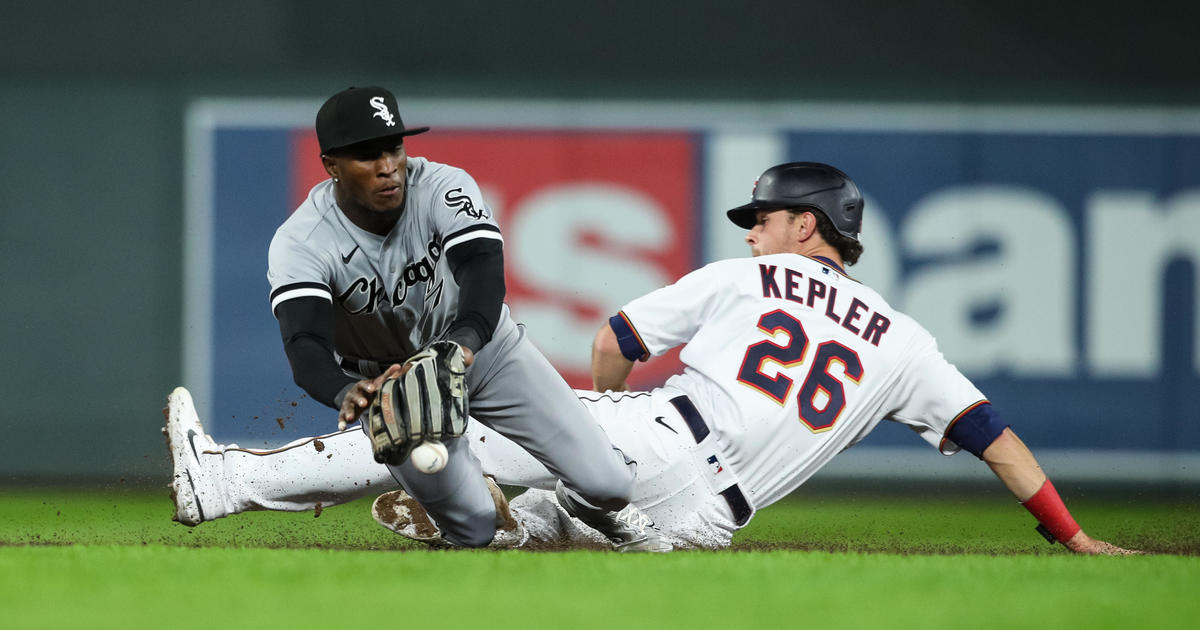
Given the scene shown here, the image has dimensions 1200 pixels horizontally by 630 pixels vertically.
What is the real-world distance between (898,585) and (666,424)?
111 cm

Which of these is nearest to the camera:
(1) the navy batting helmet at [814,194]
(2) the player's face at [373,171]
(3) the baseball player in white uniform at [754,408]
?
(2) the player's face at [373,171]

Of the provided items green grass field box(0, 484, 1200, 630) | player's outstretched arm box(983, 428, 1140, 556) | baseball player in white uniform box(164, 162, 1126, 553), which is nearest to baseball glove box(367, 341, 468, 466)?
green grass field box(0, 484, 1200, 630)

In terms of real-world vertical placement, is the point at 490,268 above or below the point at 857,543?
above

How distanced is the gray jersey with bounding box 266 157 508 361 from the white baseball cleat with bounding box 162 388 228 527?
0.51 m

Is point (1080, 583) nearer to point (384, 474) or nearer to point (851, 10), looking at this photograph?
point (384, 474)

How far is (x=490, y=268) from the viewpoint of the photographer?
3121 mm

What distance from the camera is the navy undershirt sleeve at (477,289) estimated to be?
9.88 feet

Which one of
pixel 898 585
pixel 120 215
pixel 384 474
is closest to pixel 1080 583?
pixel 898 585

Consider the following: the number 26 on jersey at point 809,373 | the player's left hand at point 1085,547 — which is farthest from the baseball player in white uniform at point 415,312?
the player's left hand at point 1085,547

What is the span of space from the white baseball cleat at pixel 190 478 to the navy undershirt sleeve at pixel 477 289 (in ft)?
3.05

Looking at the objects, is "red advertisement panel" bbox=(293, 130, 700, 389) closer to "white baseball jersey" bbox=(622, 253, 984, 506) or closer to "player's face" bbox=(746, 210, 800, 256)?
"player's face" bbox=(746, 210, 800, 256)

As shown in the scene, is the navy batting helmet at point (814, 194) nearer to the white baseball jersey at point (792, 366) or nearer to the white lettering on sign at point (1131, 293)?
the white baseball jersey at point (792, 366)

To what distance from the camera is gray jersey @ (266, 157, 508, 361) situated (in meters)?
3.15

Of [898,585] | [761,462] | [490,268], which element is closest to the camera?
[898,585]
